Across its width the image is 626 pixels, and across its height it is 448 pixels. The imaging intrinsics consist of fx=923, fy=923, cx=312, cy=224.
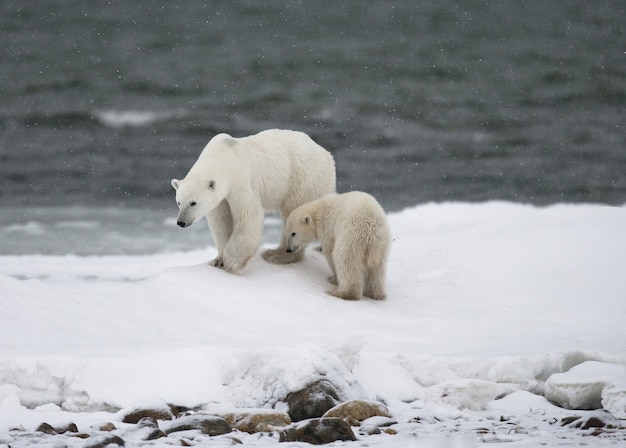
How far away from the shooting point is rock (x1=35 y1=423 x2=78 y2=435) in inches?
216

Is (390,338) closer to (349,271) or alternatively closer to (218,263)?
(349,271)

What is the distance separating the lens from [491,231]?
12.0m

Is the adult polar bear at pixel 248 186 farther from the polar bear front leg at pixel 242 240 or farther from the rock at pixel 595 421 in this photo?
the rock at pixel 595 421

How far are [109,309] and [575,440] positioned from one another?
4.38m

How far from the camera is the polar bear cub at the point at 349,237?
9695mm

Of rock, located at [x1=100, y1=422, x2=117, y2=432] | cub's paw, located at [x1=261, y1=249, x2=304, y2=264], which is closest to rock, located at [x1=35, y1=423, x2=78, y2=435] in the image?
rock, located at [x1=100, y1=422, x2=117, y2=432]

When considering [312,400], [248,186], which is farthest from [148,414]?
[248,186]

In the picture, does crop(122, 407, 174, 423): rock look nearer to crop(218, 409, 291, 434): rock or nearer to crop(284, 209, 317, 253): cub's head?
crop(218, 409, 291, 434): rock

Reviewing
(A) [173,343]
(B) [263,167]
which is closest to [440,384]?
(A) [173,343]

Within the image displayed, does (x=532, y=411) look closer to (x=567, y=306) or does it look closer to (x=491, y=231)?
(x=567, y=306)

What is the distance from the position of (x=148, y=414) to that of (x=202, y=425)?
44 cm

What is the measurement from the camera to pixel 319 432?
17.7ft

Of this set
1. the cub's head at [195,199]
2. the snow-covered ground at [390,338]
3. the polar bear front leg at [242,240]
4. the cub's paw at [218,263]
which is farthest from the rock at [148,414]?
the cub's paw at [218,263]

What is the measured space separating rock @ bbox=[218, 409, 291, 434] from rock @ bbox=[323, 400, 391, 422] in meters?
0.30
